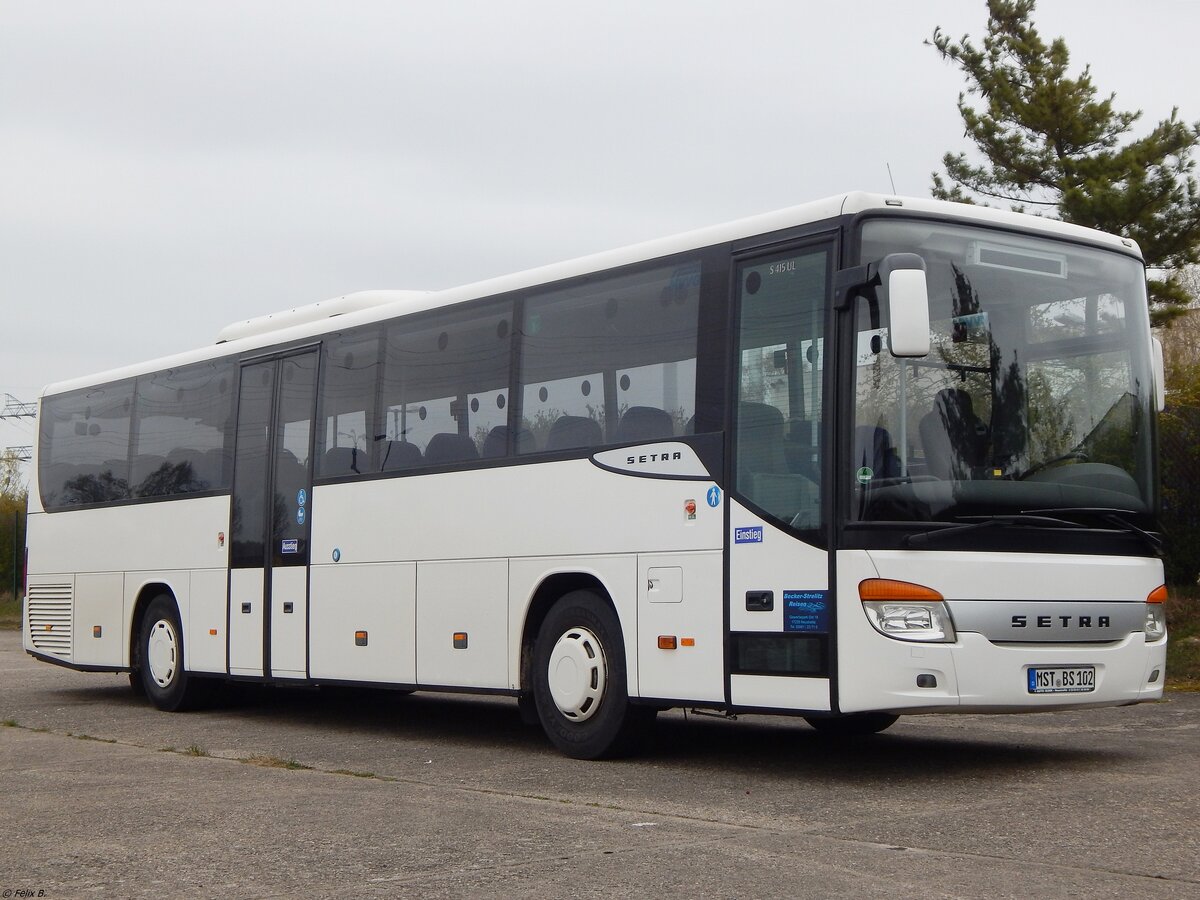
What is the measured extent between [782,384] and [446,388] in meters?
3.54

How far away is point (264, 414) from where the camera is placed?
14.4m

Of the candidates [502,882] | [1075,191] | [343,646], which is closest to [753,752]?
[343,646]

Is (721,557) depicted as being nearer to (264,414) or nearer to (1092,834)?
(1092,834)

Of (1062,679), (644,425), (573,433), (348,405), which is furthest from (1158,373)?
(348,405)

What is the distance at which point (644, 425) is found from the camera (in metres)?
10.1

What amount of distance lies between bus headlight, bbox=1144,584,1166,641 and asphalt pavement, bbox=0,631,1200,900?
0.79 metres

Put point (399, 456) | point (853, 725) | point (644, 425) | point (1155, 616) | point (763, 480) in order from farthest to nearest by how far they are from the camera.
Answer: point (399, 456)
point (853, 725)
point (644, 425)
point (1155, 616)
point (763, 480)

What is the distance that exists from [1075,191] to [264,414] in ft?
42.6

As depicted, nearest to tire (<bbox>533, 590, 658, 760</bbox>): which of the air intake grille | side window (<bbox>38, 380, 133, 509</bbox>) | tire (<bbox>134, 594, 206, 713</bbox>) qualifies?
tire (<bbox>134, 594, 206, 713</bbox>)

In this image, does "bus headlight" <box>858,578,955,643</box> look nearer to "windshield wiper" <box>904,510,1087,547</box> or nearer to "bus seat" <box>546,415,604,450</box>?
"windshield wiper" <box>904,510,1087,547</box>

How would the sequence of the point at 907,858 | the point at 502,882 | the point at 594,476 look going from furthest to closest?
1. the point at 594,476
2. the point at 907,858
3. the point at 502,882

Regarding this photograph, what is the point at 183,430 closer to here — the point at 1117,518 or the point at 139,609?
the point at 139,609

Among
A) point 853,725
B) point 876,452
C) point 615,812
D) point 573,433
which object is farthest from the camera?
point 853,725

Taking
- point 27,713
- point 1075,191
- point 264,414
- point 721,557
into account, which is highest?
point 1075,191
